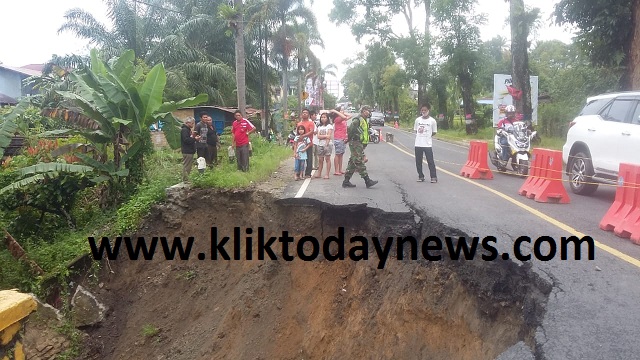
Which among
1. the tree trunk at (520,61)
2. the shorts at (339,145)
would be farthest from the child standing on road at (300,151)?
the tree trunk at (520,61)

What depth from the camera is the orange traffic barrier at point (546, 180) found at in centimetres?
873

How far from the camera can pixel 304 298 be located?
7.99 metres

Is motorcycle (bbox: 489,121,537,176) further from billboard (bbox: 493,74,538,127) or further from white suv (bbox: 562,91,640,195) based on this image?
billboard (bbox: 493,74,538,127)

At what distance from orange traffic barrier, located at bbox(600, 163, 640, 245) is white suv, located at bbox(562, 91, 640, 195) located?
173cm

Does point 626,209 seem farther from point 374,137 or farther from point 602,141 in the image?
point 374,137

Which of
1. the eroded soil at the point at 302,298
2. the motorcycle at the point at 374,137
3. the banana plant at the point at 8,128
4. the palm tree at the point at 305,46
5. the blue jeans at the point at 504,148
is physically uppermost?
the palm tree at the point at 305,46

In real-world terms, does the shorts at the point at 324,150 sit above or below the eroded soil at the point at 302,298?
above

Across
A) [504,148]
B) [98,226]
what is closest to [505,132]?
[504,148]

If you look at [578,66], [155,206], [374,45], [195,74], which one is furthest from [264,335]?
[374,45]

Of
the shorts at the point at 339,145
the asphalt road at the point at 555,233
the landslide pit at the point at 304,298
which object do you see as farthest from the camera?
the shorts at the point at 339,145

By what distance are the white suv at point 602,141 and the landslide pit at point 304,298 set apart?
12.3ft

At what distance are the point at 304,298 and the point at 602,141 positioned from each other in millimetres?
5683

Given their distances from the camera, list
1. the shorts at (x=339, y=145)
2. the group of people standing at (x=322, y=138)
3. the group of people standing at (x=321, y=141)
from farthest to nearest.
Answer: the shorts at (x=339, y=145) < the group of people standing at (x=322, y=138) < the group of people standing at (x=321, y=141)

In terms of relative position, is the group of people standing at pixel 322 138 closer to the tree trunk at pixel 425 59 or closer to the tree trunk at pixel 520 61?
the tree trunk at pixel 520 61
